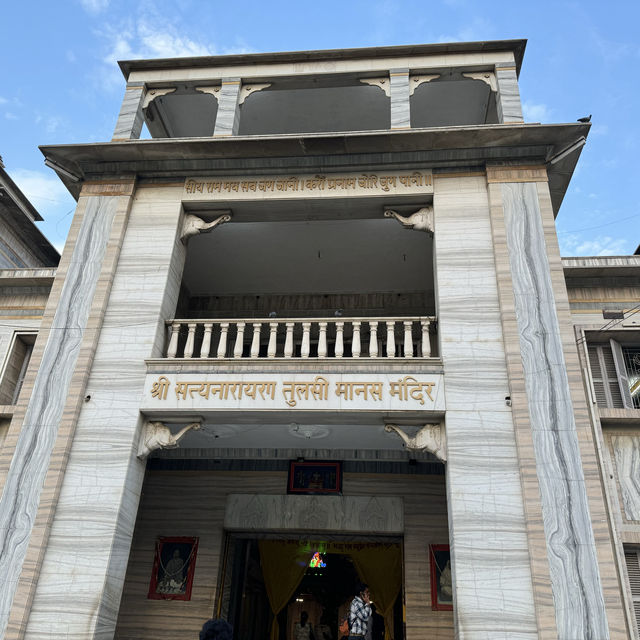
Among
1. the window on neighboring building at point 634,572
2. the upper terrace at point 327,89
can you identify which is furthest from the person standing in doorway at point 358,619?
the upper terrace at point 327,89

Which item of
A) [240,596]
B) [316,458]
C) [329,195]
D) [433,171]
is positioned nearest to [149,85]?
[329,195]

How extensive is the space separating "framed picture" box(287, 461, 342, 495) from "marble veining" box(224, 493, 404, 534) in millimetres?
135

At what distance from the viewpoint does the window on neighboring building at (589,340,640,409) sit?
25.7 feet

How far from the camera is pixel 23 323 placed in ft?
30.1

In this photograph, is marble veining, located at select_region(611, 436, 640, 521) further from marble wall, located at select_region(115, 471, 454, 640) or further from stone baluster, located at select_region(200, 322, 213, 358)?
stone baluster, located at select_region(200, 322, 213, 358)

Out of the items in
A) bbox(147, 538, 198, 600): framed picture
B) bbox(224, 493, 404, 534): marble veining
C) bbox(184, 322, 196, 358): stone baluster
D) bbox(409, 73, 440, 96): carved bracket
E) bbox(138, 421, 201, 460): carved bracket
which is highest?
bbox(409, 73, 440, 96): carved bracket

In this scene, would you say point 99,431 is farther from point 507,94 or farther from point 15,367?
point 507,94

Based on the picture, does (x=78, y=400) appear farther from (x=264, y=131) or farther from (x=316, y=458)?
(x=264, y=131)

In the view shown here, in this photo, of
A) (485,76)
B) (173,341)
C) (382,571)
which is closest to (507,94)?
(485,76)

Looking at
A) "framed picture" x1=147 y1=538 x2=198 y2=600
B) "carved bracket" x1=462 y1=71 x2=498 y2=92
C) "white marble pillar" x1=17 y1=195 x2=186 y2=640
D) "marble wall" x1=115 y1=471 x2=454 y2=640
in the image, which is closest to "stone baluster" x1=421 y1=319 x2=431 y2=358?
"marble wall" x1=115 y1=471 x2=454 y2=640

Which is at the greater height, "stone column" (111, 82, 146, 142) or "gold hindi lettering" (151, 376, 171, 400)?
"stone column" (111, 82, 146, 142)

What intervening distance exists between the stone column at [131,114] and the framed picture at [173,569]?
698 cm

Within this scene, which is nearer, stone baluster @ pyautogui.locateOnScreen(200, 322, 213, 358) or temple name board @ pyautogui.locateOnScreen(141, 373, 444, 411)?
temple name board @ pyautogui.locateOnScreen(141, 373, 444, 411)

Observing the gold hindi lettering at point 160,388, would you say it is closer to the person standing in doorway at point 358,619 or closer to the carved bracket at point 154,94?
the person standing in doorway at point 358,619
